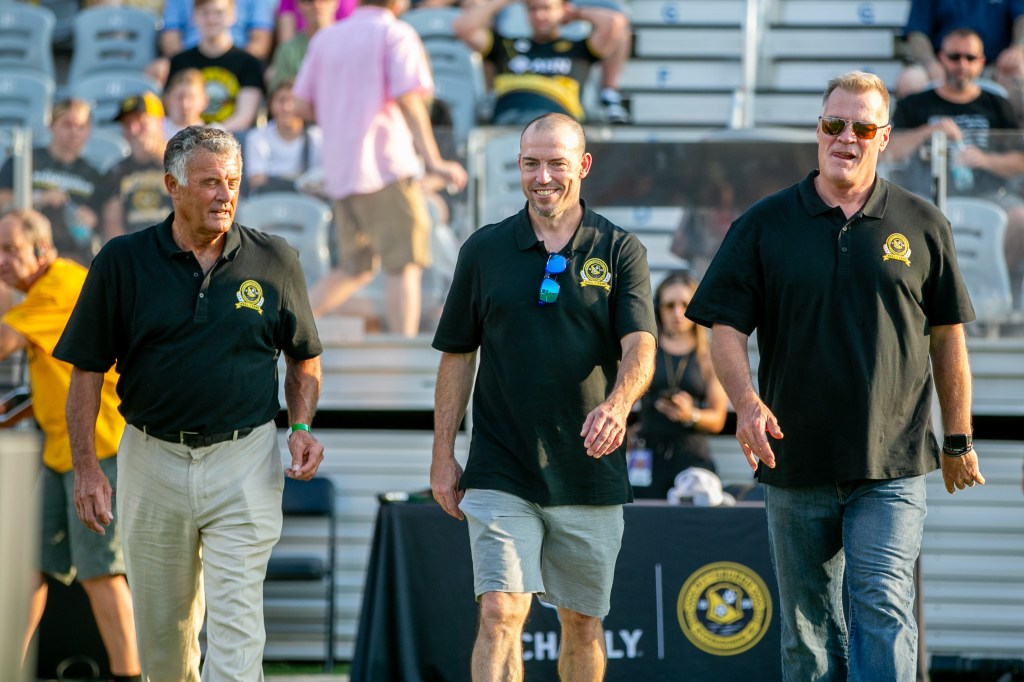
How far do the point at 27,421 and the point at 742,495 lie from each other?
375cm

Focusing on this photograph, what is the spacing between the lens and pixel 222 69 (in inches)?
414

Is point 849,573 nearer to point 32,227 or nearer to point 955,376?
point 955,376

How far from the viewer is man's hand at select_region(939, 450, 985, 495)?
480cm

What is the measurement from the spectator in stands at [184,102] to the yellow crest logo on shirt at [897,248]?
603 cm

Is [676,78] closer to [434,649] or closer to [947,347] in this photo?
[434,649]

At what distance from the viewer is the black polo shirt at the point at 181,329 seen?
5.11 meters

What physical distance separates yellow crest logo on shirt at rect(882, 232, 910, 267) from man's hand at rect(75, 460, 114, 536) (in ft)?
9.03

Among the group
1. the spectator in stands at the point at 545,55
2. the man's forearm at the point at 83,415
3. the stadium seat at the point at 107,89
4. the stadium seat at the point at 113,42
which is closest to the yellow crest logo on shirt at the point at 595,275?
the man's forearm at the point at 83,415

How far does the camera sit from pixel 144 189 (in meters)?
8.47

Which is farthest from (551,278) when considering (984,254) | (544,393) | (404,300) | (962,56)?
(962,56)

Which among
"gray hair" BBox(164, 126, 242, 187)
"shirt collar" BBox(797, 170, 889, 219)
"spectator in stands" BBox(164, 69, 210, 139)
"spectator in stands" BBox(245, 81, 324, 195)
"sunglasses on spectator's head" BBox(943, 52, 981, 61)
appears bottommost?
"shirt collar" BBox(797, 170, 889, 219)

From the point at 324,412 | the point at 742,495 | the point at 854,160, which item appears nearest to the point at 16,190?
the point at 324,412

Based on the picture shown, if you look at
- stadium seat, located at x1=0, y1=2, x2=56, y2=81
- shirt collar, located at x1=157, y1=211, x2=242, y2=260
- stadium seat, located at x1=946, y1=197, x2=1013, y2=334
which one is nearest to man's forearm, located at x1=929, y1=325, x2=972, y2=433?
shirt collar, located at x1=157, y1=211, x2=242, y2=260

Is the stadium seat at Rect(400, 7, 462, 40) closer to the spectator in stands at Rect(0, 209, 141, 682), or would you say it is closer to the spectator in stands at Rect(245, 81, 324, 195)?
the spectator in stands at Rect(245, 81, 324, 195)
